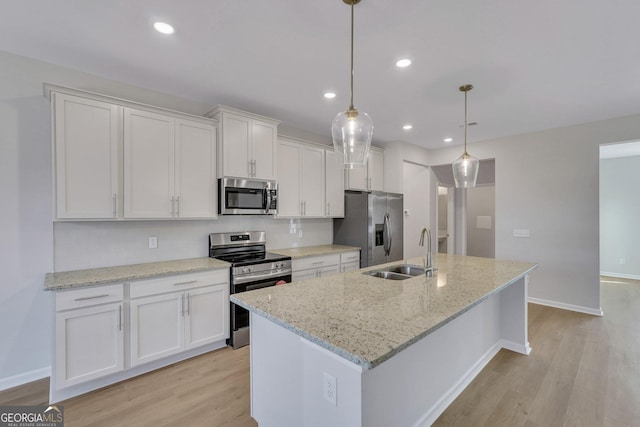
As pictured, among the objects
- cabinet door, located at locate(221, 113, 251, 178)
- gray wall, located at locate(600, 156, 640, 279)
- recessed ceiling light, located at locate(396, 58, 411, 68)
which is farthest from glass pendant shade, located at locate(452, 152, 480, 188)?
gray wall, located at locate(600, 156, 640, 279)

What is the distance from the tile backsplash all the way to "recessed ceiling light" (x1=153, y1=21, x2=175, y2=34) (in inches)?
68.2

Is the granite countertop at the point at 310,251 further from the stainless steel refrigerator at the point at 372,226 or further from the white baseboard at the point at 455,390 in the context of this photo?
the white baseboard at the point at 455,390

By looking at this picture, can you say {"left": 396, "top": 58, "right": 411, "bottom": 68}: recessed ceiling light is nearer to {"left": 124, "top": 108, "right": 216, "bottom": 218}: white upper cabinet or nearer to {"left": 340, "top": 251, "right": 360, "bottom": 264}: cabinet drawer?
{"left": 124, "top": 108, "right": 216, "bottom": 218}: white upper cabinet

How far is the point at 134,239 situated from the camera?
283 cm

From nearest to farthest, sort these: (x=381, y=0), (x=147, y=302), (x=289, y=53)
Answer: (x=381, y=0) → (x=289, y=53) → (x=147, y=302)

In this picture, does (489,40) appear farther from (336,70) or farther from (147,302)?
(147,302)

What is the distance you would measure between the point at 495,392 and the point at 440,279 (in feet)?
3.33

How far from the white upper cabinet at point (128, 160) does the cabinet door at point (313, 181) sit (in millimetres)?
1273

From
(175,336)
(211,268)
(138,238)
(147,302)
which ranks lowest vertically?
(175,336)

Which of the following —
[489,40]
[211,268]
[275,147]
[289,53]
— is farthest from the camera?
[275,147]

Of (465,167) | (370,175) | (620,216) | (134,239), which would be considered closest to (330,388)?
(465,167)

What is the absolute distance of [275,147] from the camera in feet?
11.4

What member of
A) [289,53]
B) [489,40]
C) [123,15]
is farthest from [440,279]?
[123,15]

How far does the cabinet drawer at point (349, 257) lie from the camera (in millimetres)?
4004
